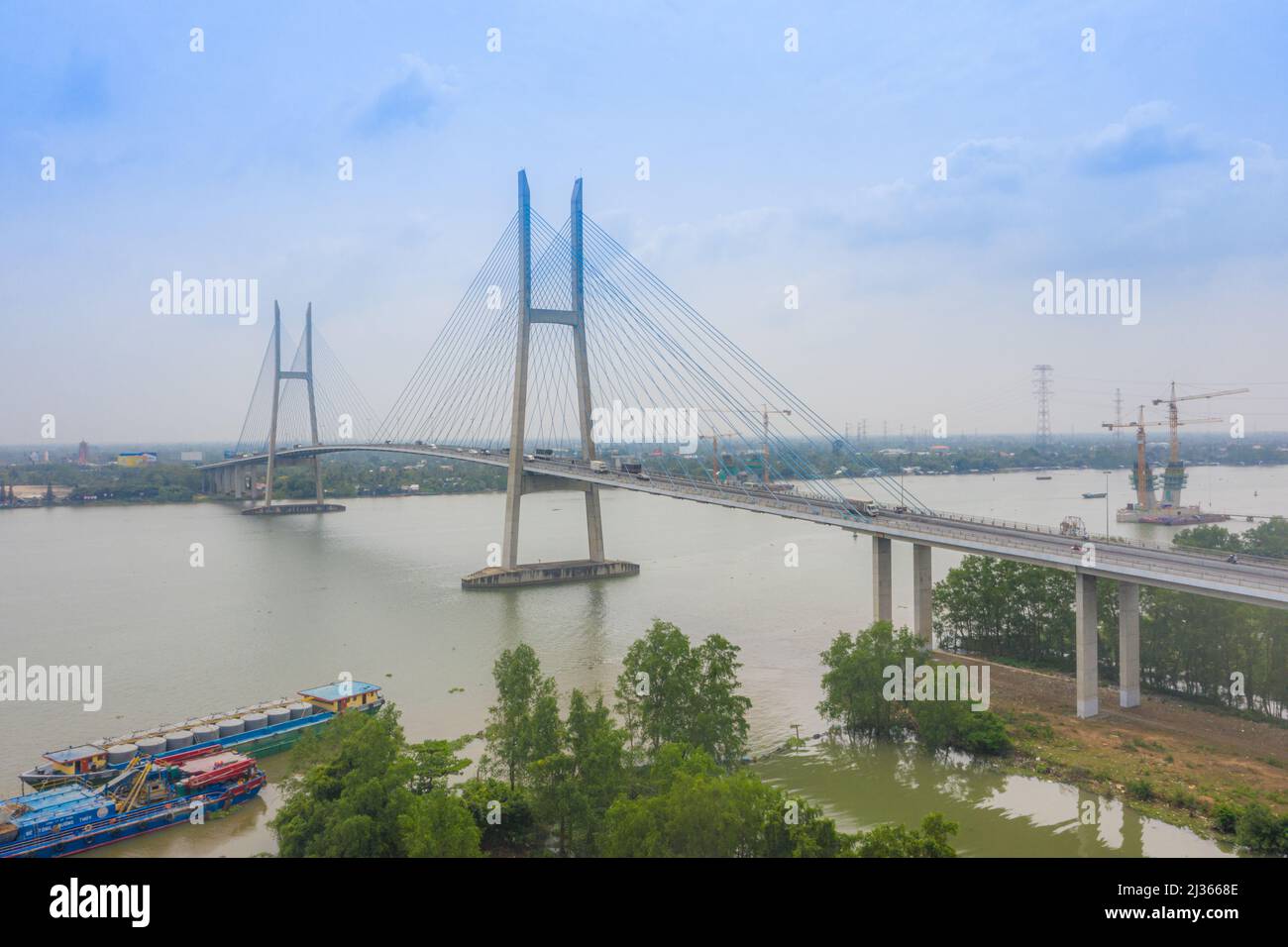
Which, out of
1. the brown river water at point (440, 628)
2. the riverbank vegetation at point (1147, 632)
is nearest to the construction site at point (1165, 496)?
the brown river water at point (440, 628)

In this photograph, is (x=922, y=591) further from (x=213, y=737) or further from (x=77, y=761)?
A: (x=77, y=761)

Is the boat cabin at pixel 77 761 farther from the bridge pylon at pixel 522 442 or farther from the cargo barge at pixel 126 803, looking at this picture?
the bridge pylon at pixel 522 442

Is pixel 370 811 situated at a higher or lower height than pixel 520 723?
lower

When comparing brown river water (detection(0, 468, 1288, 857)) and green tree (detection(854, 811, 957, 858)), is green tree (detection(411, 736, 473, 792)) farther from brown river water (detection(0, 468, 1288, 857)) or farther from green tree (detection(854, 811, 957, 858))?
green tree (detection(854, 811, 957, 858))

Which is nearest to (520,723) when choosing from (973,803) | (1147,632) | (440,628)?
(973,803)

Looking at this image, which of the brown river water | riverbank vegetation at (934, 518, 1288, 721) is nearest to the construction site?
the brown river water
